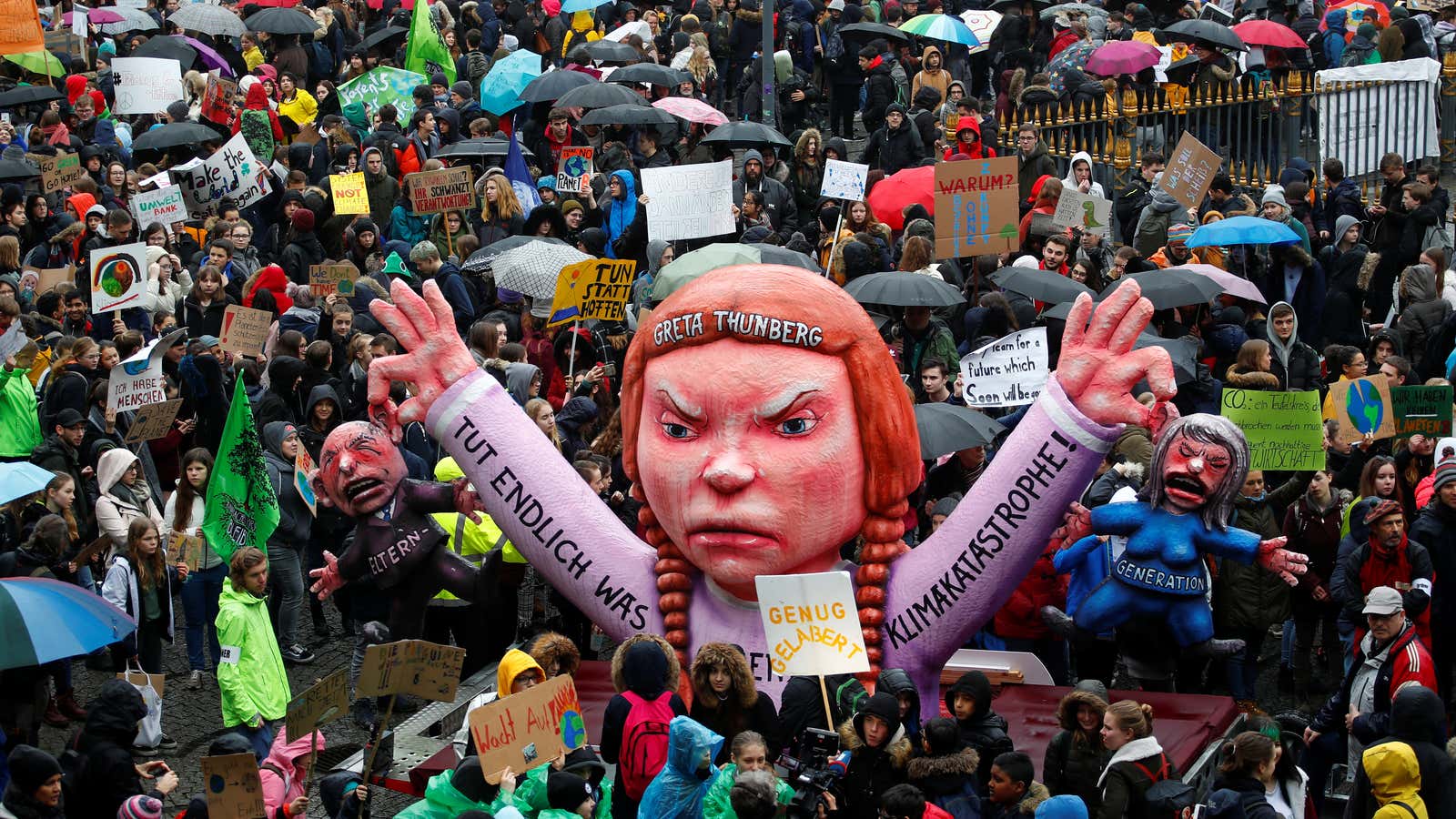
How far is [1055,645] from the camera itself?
→ 439 inches

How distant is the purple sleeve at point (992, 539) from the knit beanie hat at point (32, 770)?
11.7 feet

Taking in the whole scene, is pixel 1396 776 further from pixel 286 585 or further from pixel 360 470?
pixel 286 585

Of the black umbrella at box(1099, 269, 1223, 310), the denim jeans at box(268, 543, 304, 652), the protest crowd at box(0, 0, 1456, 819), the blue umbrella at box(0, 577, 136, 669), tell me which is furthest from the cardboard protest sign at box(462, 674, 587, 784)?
the black umbrella at box(1099, 269, 1223, 310)

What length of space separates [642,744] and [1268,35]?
14221 mm

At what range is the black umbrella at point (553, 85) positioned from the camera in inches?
784

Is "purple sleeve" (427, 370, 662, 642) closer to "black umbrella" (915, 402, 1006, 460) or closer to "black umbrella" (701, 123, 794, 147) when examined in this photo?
"black umbrella" (915, 402, 1006, 460)

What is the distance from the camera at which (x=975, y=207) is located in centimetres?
1448

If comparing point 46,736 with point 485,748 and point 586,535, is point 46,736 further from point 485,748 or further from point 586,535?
point 485,748

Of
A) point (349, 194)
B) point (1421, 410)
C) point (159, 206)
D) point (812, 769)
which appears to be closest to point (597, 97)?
point (349, 194)

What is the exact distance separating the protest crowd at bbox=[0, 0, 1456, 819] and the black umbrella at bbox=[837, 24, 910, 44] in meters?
0.06

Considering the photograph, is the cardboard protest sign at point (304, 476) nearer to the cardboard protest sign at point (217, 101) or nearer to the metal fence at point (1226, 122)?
the metal fence at point (1226, 122)

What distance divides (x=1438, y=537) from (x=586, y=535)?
170 inches

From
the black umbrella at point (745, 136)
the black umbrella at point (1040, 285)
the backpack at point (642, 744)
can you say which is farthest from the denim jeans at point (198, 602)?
the black umbrella at point (745, 136)

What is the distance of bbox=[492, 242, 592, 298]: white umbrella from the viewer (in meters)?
14.9
